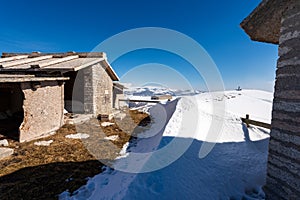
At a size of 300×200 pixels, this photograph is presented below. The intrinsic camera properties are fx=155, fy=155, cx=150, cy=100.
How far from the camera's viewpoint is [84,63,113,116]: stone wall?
40.7ft

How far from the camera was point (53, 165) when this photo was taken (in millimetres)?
5355

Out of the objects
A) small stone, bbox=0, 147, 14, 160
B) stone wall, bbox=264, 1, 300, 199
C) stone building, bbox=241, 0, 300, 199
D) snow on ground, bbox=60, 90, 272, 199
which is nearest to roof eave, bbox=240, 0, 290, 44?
stone building, bbox=241, 0, 300, 199

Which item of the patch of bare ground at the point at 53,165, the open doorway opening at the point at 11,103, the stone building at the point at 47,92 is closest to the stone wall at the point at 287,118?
the patch of bare ground at the point at 53,165

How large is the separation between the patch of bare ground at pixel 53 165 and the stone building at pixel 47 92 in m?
1.03

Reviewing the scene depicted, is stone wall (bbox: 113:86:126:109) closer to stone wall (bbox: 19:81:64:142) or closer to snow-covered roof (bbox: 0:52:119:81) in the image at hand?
snow-covered roof (bbox: 0:52:119:81)

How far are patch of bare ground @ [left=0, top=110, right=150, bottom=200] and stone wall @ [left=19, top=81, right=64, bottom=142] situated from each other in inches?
21.9

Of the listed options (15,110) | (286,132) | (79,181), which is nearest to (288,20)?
(286,132)

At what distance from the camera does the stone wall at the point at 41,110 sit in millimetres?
7094

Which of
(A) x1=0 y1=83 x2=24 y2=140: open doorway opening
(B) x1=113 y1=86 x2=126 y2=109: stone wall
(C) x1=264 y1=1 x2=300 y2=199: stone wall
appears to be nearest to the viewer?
(C) x1=264 y1=1 x2=300 y2=199: stone wall

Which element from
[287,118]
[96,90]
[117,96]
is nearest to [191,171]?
[287,118]

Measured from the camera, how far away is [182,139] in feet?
18.8

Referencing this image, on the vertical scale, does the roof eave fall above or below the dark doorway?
above

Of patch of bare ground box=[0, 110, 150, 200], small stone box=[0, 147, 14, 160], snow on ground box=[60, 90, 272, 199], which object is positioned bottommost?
patch of bare ground box=[0, 110, 150, 200]

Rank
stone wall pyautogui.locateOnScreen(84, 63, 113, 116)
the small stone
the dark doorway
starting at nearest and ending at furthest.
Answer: the small stone
stone wall pyautogui.locateOnScreen(84, 63, 113, 116)
the dark doorway
